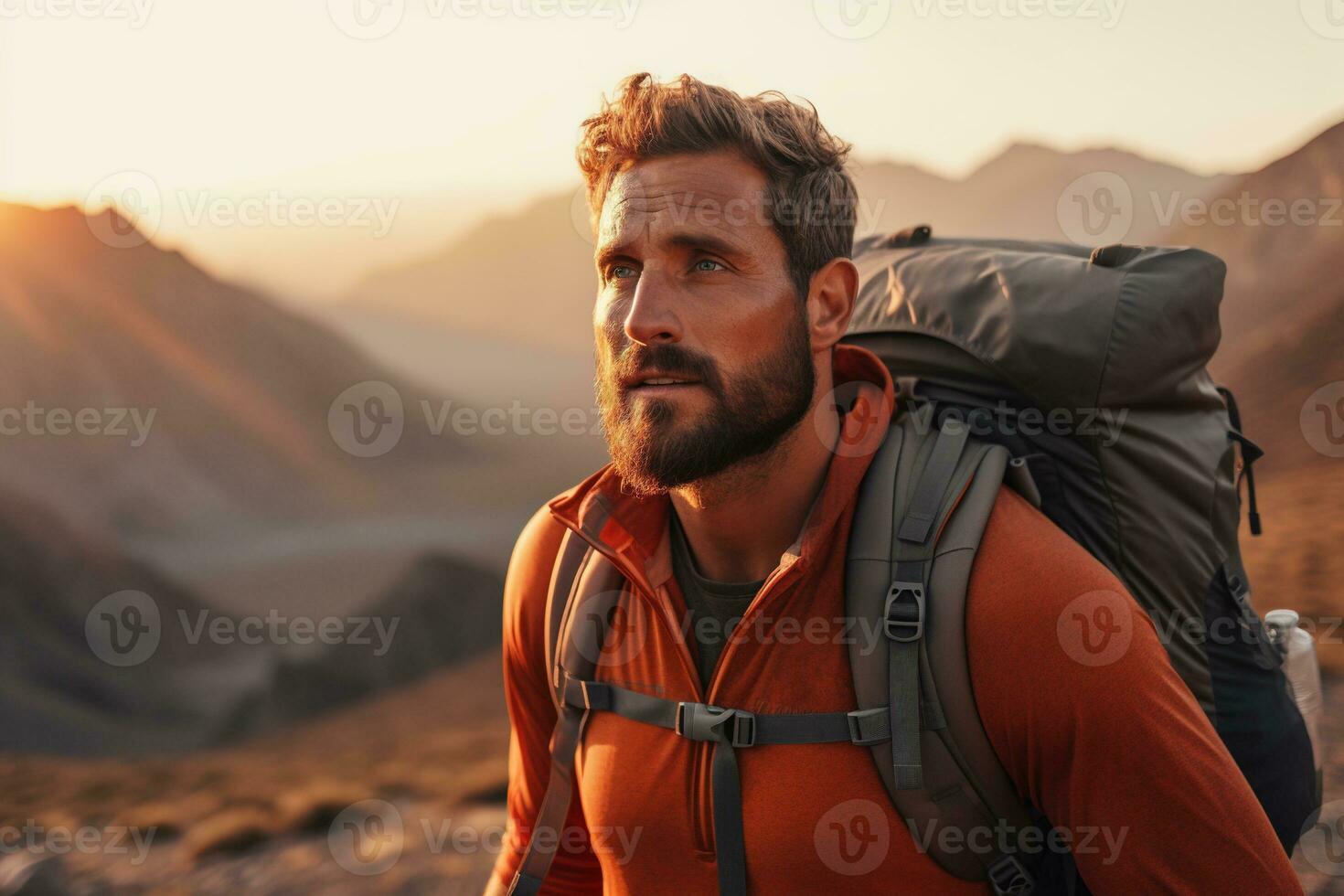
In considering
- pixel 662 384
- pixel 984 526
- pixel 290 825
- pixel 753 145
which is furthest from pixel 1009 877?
pixel 290 825

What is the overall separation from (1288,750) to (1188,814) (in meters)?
0.51

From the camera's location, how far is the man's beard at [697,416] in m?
1.70

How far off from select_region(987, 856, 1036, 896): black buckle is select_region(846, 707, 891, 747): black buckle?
24cm

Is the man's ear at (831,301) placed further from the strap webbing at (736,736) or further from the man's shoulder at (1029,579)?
the strap webbing at (736,736)

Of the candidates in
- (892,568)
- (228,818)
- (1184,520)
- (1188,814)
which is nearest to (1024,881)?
(1188,814)

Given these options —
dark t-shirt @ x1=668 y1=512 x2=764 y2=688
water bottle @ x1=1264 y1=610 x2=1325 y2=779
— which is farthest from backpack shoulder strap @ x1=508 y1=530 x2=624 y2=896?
water bottle @ x1=1264 y1=610 x2=1325 y2=779

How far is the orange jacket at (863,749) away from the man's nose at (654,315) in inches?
12.4

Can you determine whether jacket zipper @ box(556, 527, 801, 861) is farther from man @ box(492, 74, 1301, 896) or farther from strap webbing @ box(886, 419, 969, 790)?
strap webbing @ box(886, 419, 969, 790)

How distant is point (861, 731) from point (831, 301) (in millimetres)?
787

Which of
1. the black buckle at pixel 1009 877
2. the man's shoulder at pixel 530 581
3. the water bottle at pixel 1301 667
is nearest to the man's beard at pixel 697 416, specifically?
the man's shoulder at pixel 530 581

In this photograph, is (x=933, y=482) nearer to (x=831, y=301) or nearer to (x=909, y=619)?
(x=909, y=619)

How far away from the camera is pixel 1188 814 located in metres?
1.36

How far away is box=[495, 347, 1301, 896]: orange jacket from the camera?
137 cm

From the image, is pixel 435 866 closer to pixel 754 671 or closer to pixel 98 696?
pixel 754 671
